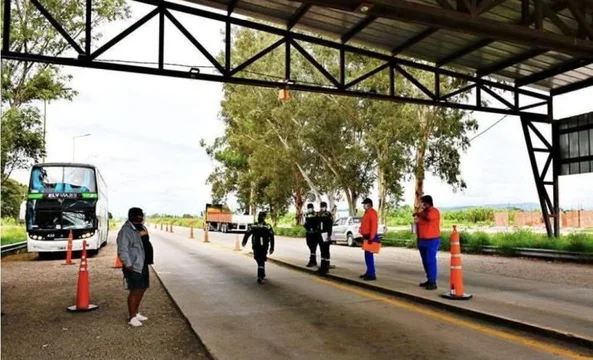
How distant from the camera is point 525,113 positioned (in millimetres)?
19359

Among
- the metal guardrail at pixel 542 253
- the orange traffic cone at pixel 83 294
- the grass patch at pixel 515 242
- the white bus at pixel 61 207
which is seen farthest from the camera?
the white bus at pixel 61 207

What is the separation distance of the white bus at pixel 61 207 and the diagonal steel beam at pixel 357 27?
1251cm

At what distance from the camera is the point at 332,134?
31.9m

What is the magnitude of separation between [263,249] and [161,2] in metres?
6.75

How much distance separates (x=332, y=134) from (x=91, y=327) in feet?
82.8

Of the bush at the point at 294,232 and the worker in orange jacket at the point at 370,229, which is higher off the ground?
the worker in orange jacket at the point at 370,229

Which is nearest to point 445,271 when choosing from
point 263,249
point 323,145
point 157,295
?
point 263,249

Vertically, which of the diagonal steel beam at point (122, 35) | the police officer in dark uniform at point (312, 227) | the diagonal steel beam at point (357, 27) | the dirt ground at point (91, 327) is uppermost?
the diagonal steel beam at point (357, 27)

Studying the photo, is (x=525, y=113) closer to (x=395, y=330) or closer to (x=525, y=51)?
(x=525, y=51)

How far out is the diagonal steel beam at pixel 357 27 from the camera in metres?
13.9

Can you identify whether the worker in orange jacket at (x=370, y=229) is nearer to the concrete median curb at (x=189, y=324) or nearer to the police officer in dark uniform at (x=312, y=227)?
the police officer in dark uniform at (x=312, y=227)

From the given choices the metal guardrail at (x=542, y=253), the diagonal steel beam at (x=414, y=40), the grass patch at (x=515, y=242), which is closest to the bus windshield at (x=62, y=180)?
the diagonal steel beam at (x=414, y=40)

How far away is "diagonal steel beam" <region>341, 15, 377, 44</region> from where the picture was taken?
13.9 m

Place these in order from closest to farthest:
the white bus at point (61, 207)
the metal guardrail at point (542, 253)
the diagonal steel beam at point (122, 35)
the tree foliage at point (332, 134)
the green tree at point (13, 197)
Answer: the diagonal steel beam at point (122, 35)
the metal guardrail at point (542, 253)
the white bus at point (61, 207)
the tree foliage at point (332, 134)
the green tree at point (13, 197)
